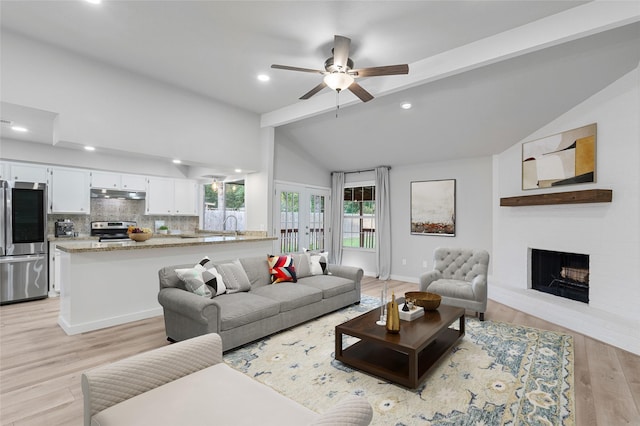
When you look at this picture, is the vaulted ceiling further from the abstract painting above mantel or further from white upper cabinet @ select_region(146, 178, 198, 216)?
white upper cabinet @ select_region(146, 178, 198, 216)

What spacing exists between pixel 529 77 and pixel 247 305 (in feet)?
13.5

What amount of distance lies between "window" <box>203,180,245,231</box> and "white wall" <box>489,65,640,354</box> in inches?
218

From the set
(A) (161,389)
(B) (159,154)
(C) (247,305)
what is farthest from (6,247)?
(A) (161,389)

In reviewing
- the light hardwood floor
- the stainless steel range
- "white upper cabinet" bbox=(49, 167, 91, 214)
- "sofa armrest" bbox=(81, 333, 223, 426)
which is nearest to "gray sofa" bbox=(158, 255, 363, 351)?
the light hardwood floor

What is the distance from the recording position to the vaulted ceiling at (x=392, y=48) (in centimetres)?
275

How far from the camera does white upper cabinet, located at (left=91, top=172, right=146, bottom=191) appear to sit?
19.2 ft

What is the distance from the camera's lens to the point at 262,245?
212 inches

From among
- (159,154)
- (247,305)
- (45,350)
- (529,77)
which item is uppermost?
(529,77)

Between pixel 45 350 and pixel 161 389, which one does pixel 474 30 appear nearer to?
pixel 161 389

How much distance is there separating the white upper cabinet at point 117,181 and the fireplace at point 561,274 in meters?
7.13

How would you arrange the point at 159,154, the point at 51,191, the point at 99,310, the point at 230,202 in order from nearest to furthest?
the point at 99,310 → the point at 159,154 → the point at 51,191 → the point at 230,202

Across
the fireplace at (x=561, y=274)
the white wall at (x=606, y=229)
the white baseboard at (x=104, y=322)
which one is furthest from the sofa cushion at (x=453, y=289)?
the white baseboard at (x=104, y=322)

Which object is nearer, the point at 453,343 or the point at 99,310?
the point at 453,343

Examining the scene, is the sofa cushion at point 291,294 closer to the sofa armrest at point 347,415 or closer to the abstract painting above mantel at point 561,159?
the sofa armrest at point 347,415
